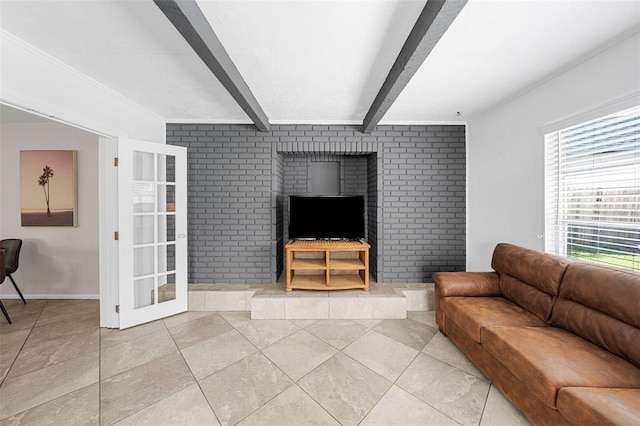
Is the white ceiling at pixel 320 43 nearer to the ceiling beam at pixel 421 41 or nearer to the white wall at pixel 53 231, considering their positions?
the ceiling beam at pixel 421 41

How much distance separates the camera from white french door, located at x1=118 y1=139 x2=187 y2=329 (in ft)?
8.06

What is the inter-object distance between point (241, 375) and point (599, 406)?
206 cm

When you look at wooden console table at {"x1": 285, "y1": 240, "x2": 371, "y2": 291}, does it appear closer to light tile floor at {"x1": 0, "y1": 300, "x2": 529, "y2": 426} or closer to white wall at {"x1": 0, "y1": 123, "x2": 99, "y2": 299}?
light tile floor at {"x1": 0, "y1": 300, "x2": 529, "y2": 426}

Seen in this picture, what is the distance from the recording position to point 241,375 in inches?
69.8

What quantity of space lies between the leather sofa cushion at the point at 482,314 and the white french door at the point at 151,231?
3042 millimetres

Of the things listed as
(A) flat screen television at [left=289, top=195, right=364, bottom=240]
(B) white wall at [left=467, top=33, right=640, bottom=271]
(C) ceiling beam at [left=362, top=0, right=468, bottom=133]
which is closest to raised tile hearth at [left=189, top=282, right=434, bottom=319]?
(A) flat screen television at [left=289, top=195, right=364, bottom=240]

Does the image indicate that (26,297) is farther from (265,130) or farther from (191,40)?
(191,40)

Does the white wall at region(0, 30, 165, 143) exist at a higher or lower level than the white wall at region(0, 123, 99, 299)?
higher

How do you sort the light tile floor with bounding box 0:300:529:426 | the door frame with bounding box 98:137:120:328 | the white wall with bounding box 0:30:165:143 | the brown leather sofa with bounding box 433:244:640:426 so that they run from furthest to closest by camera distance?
1. the door frame with bounding box 98:137:120:328
2. the white wall with bounding box 0:30:165:143
3. the light tile floor with bounding box 0:300:529:426
4. the brown leather sofa with bounding box 433:244:640:426

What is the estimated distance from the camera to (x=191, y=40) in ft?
4.49

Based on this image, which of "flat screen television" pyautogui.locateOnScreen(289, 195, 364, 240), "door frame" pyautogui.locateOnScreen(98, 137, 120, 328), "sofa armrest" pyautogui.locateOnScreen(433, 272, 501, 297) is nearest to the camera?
"sofa armrest" pyautogui.locateOnScreen(433, 272, 501, 297)

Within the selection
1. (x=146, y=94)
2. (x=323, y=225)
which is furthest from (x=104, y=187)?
(x=323, y=225)

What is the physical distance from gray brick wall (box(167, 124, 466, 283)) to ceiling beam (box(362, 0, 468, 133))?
1.22 metres

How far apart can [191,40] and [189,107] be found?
5.25 feet
